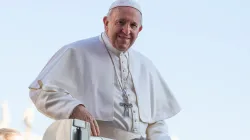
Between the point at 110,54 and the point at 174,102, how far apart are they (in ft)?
2.10

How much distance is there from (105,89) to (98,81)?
0.08 meters

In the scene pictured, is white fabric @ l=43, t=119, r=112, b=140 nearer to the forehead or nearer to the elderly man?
the elderly man

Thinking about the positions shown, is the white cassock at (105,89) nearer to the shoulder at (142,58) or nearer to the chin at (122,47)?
the shoulder at (142,58)

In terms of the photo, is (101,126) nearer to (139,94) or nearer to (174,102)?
(139,94)

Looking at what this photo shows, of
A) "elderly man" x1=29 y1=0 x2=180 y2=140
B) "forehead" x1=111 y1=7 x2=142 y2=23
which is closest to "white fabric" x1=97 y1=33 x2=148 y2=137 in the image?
"elderly man" x1=29 y1=0 x2=180 y2=140

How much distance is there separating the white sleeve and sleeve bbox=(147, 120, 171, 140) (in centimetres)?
67

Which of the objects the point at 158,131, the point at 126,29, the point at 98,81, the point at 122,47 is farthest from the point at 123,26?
the point at 158,131

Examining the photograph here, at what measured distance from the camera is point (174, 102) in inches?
175

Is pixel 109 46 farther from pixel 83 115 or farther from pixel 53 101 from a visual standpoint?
pixel 83 115

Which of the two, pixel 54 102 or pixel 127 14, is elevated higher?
pixel 127 14

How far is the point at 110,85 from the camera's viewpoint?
158 inches

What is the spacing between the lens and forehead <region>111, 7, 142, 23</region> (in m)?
3.99

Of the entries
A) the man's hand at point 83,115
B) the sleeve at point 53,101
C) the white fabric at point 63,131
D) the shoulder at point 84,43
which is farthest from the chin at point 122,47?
the white fabric at point 63,131

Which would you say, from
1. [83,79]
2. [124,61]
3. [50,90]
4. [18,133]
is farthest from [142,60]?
[18,133]
